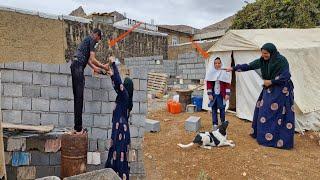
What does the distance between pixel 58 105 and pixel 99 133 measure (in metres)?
0.66

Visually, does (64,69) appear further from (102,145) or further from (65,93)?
(102,145)

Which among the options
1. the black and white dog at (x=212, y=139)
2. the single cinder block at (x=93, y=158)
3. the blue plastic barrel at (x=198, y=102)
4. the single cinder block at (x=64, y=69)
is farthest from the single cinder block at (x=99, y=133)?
the blue plastic barrel at (x=198, y=102)

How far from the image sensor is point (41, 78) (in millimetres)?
4430

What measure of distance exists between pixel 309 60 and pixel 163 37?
1240cm

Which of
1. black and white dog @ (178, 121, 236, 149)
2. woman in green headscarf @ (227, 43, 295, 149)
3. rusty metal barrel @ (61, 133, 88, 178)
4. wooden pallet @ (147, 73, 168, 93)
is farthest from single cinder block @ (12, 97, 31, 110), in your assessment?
wooden pallet @ (147, 73, 168, 93)

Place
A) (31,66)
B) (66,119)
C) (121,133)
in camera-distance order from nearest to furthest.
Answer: (121,133) < (31,66) < (66,119)

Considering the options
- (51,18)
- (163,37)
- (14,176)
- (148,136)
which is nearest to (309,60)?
(148,136)

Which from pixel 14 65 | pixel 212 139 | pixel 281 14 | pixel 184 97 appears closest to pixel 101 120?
pixel 14 65

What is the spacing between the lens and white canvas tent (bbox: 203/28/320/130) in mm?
7309

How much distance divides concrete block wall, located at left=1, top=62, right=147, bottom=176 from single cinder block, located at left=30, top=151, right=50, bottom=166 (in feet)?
1.26

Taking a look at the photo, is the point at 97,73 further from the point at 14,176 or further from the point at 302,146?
the point at 302,146

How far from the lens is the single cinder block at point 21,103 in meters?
4.32

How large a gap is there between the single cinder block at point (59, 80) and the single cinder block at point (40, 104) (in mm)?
252

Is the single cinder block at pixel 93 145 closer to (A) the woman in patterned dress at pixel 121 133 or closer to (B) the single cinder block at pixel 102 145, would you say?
(B) the single cinder block at pixel 102 145
